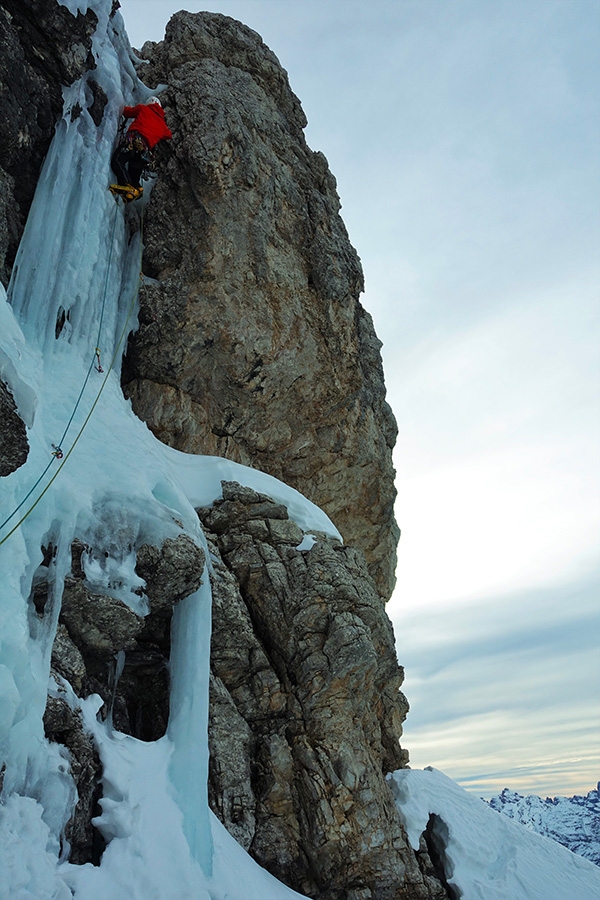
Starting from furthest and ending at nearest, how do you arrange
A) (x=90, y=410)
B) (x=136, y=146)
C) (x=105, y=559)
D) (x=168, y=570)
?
(x=136, y=146) → (x=90, y=410) → (x=168, y=570) → (x=105, y=559)

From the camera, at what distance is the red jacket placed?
11859 millimetres

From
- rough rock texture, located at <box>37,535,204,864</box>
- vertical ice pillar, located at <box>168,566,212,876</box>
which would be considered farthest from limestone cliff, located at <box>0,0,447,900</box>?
vertical ice pillar, located at <box>168,566,212,876</box>

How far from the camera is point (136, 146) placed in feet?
38.2

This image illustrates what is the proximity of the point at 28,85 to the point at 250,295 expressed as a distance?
489 centimetres

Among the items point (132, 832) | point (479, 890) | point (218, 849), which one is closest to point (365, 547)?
point (479, 890)

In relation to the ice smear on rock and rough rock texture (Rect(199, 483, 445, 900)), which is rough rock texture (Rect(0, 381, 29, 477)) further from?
rough rock texture (Rect(199, 483, 445, 900))

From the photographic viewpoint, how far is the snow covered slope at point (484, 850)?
10617 millimetres

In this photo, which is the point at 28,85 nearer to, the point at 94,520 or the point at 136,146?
the point at 136,146

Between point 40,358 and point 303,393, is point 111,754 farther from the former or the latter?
point 303,393

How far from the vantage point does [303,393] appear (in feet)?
45.1

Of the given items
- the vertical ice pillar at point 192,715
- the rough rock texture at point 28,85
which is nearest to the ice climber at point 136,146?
the rough rock texture at point 28,85

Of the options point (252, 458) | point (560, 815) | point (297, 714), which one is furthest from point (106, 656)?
point (560, 815)

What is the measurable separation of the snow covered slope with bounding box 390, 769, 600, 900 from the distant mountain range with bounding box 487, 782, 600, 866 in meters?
73.5

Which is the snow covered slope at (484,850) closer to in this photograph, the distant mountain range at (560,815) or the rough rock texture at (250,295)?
the rough rock texture at (250,295)
